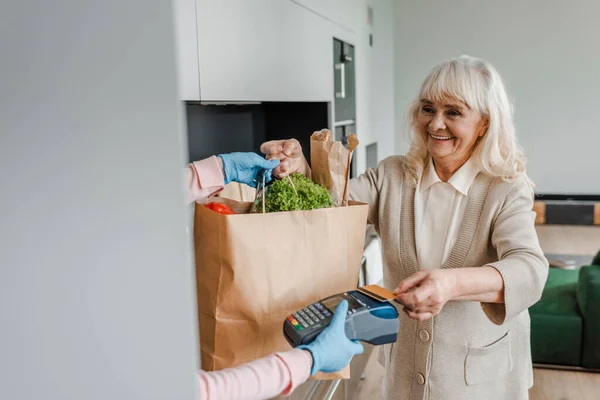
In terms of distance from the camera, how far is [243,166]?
1.09 m

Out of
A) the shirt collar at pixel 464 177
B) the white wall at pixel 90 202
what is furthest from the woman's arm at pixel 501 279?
the white wall at pixel 90 202

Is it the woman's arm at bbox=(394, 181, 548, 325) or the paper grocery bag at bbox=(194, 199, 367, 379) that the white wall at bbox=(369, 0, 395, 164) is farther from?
the paper grocery bag at bbox=(194, 199, 367, 379)

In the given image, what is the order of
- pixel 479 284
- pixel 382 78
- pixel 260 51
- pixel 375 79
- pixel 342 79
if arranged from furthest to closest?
pixel 382 78 → pixel 375 79 → pixel 342 79 → pixel 260 51 → pixel 479 284

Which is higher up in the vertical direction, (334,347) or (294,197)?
(294,197)

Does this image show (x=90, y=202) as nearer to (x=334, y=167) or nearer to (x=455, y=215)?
(x=334, y=167)

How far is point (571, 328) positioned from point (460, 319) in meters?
1.79

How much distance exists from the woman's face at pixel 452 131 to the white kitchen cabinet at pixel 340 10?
3.15ft

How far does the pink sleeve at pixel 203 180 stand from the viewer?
100cm

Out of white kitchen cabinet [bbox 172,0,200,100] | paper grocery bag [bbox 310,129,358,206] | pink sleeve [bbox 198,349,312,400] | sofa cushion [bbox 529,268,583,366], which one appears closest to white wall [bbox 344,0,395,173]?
sofa cushion [bbox 529,268,583,366]

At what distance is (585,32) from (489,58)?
88 centimetres

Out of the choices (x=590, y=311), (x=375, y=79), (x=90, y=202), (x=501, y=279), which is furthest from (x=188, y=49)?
(x=375, y=79)

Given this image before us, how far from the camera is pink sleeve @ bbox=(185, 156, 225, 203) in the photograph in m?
1.00

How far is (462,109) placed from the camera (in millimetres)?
1362

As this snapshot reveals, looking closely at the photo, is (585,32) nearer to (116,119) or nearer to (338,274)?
(338,274)
